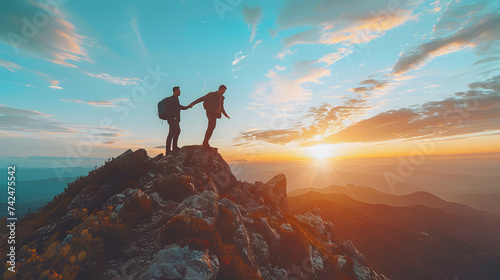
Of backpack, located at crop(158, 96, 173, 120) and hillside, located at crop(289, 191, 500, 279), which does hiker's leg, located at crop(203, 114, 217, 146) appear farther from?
hillside, located at crop(289, 191, 500, 279)

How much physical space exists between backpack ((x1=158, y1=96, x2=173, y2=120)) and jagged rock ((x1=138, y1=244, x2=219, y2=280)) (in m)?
11.5

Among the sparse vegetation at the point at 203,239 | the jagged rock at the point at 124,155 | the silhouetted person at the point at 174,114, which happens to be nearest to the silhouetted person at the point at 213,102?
the silhouetted person at the point at 174,114

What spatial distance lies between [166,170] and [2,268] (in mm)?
10344

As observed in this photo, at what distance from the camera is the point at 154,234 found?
8.30 m

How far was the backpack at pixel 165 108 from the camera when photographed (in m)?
15.4

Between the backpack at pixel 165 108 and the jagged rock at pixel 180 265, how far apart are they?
11.5m

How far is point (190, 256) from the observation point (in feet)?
21.2

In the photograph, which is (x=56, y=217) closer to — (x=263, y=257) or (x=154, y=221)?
(x=154, y=221)

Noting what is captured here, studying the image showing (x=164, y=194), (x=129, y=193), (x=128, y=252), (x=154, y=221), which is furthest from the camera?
(x=164, y=194)

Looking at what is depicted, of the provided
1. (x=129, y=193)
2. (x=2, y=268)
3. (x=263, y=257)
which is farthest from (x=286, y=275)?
(x=2, y=268)

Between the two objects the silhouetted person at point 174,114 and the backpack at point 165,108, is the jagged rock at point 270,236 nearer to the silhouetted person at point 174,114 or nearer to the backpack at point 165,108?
the silhouetted person at point 174,114

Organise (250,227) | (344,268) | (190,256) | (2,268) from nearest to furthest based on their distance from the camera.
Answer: (2,268) < (190,256) < (250,227) < (344,268)

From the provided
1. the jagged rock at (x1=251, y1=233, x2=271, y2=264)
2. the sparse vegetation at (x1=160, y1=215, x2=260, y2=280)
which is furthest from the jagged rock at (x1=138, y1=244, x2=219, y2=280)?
the jagged rock at (x1=251, y1=233, x2=271, y2=264)

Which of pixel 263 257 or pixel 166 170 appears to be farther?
pixel 166 170
